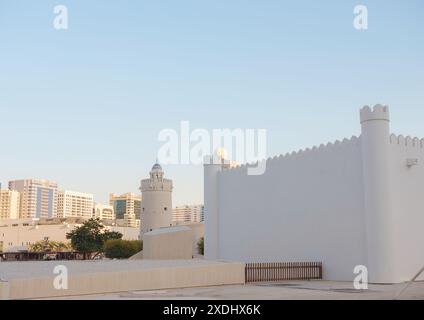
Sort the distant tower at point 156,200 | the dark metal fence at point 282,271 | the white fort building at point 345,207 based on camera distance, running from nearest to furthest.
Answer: the white fort building at point 345,207, the dark metal fence at point 282,271, the distant tower at point 156,200

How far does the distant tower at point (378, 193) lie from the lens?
20.4 m

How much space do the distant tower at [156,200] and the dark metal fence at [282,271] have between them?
49.5 metres

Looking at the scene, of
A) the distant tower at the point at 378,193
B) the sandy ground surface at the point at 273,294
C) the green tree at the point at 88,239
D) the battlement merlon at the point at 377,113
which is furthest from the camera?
the green tree at the point at 88,239

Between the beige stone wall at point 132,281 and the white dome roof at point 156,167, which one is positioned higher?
the white dome roof at point 156,167

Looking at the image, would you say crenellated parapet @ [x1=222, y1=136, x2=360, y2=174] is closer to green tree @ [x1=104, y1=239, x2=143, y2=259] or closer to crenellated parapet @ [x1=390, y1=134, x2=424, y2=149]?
crenellated parapet @ [x1=390, y1=134, x2=424, y2=149]

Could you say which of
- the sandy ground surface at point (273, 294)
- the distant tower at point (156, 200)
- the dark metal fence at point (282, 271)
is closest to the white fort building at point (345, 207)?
the dark metal fence at point (282, 271)

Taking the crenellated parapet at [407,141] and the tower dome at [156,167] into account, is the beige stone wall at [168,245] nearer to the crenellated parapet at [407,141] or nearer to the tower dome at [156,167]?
the crenellated parapet at [407,141]

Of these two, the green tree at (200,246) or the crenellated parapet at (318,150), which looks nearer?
the crenellated parapet at (318,150)

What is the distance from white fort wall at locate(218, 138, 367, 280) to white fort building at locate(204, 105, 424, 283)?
0.05 m
